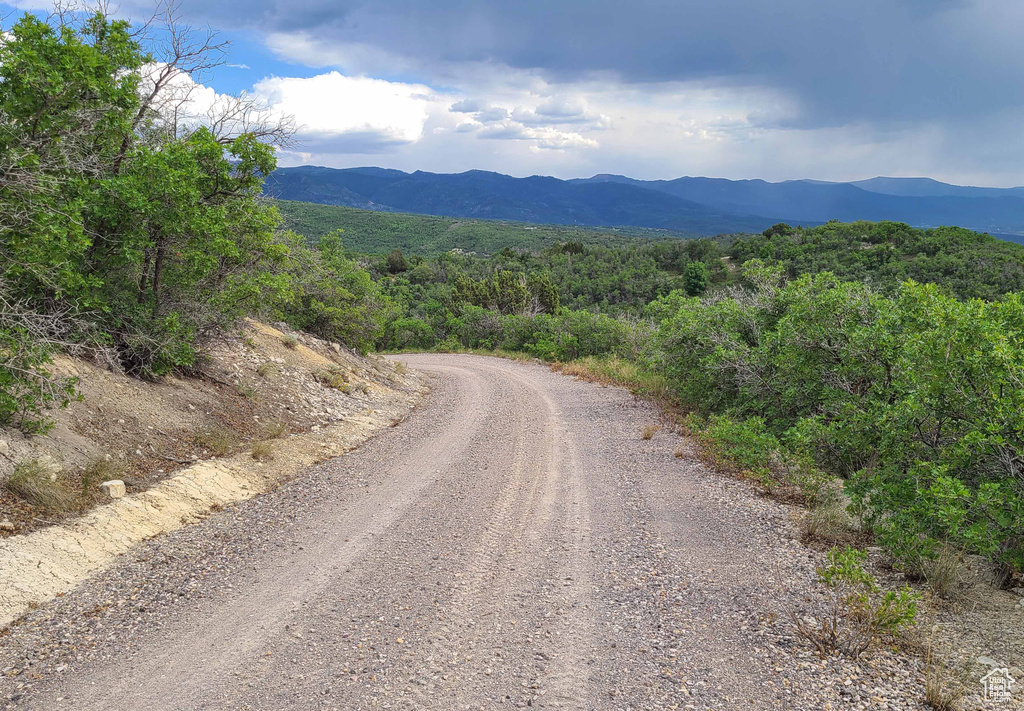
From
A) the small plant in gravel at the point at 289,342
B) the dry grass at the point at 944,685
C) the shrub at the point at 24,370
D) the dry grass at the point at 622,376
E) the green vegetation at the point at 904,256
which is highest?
the green vegetation at the point at 904,256

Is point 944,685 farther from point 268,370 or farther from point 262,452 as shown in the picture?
point 268,370

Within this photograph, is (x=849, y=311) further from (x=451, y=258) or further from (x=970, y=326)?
(x=451, y=258)

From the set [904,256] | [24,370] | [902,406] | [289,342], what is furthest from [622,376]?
[904,256]

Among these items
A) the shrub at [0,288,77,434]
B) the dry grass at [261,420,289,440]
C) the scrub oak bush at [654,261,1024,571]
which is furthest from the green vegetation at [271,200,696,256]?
the shrub at [0,288,77,434]

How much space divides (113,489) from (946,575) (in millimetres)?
8205

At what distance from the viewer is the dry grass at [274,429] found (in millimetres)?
10188

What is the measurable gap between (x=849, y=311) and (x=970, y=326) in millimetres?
3331

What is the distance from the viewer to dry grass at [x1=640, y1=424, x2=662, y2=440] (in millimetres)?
11328

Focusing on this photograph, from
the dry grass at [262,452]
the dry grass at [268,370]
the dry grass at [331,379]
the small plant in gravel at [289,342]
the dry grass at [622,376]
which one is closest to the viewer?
the dry grass at [262,452]

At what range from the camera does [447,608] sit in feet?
16.1

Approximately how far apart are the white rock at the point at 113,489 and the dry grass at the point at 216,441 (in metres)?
1.95

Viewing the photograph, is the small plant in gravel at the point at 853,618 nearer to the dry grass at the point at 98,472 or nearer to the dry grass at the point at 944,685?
the dry grass at the point at 944,685

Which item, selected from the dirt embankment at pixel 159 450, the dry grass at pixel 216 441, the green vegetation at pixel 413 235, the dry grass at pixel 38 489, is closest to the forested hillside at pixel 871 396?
the dirt embankment at pixel 159 450

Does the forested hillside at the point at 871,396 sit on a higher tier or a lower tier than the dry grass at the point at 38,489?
higher
